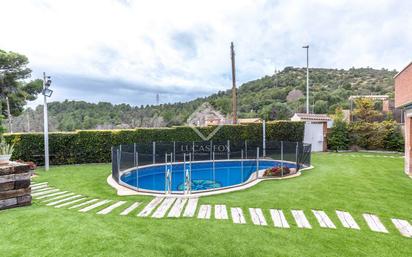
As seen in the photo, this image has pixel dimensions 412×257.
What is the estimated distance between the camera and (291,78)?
47.0 m

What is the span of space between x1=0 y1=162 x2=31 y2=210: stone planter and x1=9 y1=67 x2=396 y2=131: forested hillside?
81.2 feet

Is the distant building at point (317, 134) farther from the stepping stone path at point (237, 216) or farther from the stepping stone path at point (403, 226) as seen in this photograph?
the stepping stone path at point (237, 216)

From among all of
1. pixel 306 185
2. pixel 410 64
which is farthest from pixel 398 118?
pixel 306 185

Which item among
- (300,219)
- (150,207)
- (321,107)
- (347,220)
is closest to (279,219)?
(300,219)

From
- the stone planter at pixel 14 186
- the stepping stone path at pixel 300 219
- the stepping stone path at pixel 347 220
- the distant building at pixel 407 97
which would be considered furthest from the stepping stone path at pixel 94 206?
the distant building at pixel 407 97

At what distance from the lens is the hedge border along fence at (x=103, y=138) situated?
45.6 feet

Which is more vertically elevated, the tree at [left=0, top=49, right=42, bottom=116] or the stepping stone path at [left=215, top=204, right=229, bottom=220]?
the tree at [left=0, top=49, right=42, bottom=116]

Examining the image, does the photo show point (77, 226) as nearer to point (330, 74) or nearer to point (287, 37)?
point (287, 37)

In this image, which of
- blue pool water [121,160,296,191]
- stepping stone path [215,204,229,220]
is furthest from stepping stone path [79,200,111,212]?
blue pool water [121,160,296,191]

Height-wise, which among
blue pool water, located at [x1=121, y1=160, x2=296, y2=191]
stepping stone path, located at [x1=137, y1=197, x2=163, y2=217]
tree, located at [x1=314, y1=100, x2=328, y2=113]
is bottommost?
blue pool water, located at [x1=121, y1=160, x2=296, y2=191]

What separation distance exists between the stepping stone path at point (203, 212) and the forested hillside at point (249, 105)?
80.1 ft

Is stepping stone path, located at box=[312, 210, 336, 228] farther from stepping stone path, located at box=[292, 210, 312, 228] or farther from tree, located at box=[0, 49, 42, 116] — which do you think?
tree, located at box=[0, 49, 42, 116]

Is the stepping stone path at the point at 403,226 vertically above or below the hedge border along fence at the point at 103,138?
below

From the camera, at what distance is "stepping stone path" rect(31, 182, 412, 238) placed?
4.96 meters
